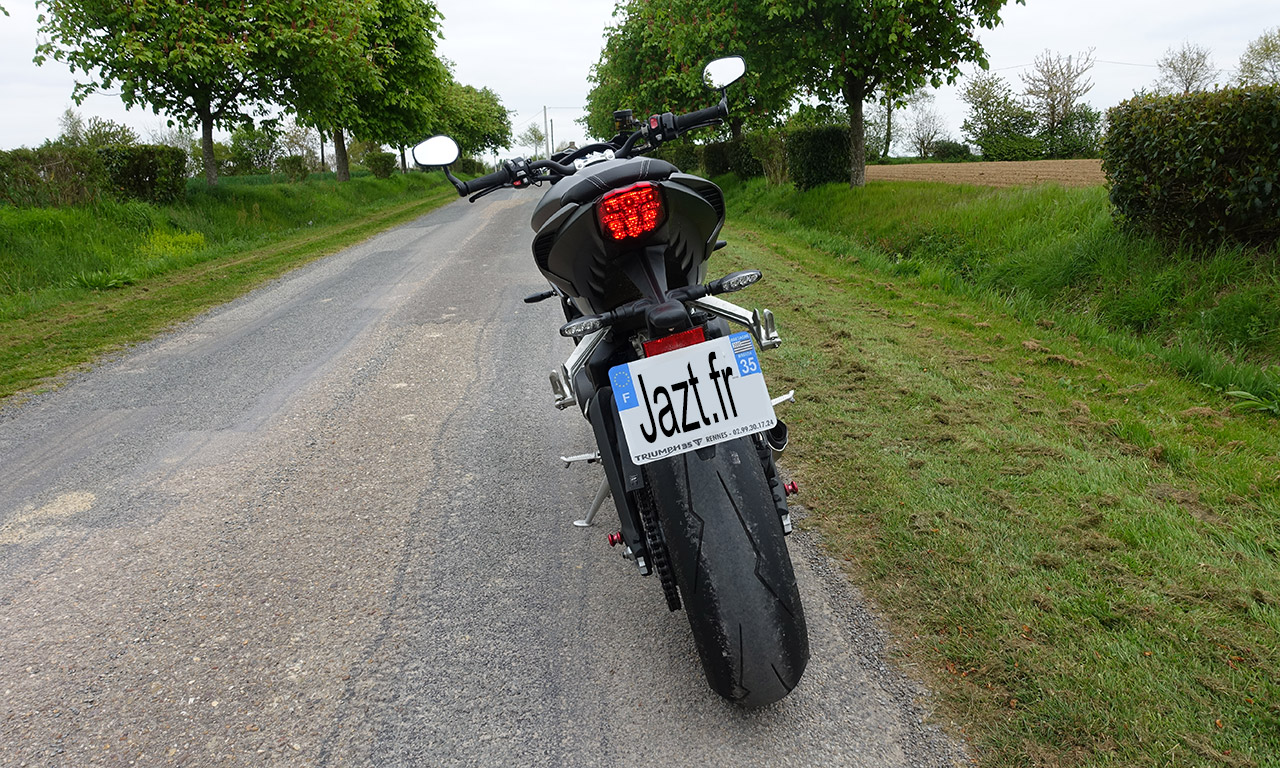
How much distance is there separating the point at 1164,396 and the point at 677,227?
3913 mm

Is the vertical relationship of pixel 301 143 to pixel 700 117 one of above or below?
above

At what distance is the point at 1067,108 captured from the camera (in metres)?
34.9

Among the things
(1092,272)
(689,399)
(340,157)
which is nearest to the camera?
(689,399)

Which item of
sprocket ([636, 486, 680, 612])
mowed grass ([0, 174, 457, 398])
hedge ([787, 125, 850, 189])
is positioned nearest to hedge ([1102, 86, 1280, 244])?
sprocket ([636, 486, 680, 612])

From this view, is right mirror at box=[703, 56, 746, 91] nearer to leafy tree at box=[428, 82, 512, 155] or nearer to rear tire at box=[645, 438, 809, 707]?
rear tire at box=[645, 438, 809, 707]

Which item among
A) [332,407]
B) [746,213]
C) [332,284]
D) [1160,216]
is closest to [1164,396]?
[1160,216]

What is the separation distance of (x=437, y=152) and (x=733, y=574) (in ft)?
7.14

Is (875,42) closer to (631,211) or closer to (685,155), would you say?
(631,211)

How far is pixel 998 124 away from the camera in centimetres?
3588

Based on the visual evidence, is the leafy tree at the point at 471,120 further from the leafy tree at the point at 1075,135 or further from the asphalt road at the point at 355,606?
the asphalt road at the point at 355,606

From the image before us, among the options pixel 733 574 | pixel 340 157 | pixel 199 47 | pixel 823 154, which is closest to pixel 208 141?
pixel 199 47

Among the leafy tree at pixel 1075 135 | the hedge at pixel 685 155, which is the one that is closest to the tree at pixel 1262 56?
the leafy tree at pixel 1075 135

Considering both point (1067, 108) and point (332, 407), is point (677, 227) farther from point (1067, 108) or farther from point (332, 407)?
point (1067, 108)

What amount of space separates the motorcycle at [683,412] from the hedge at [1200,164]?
511 cm
